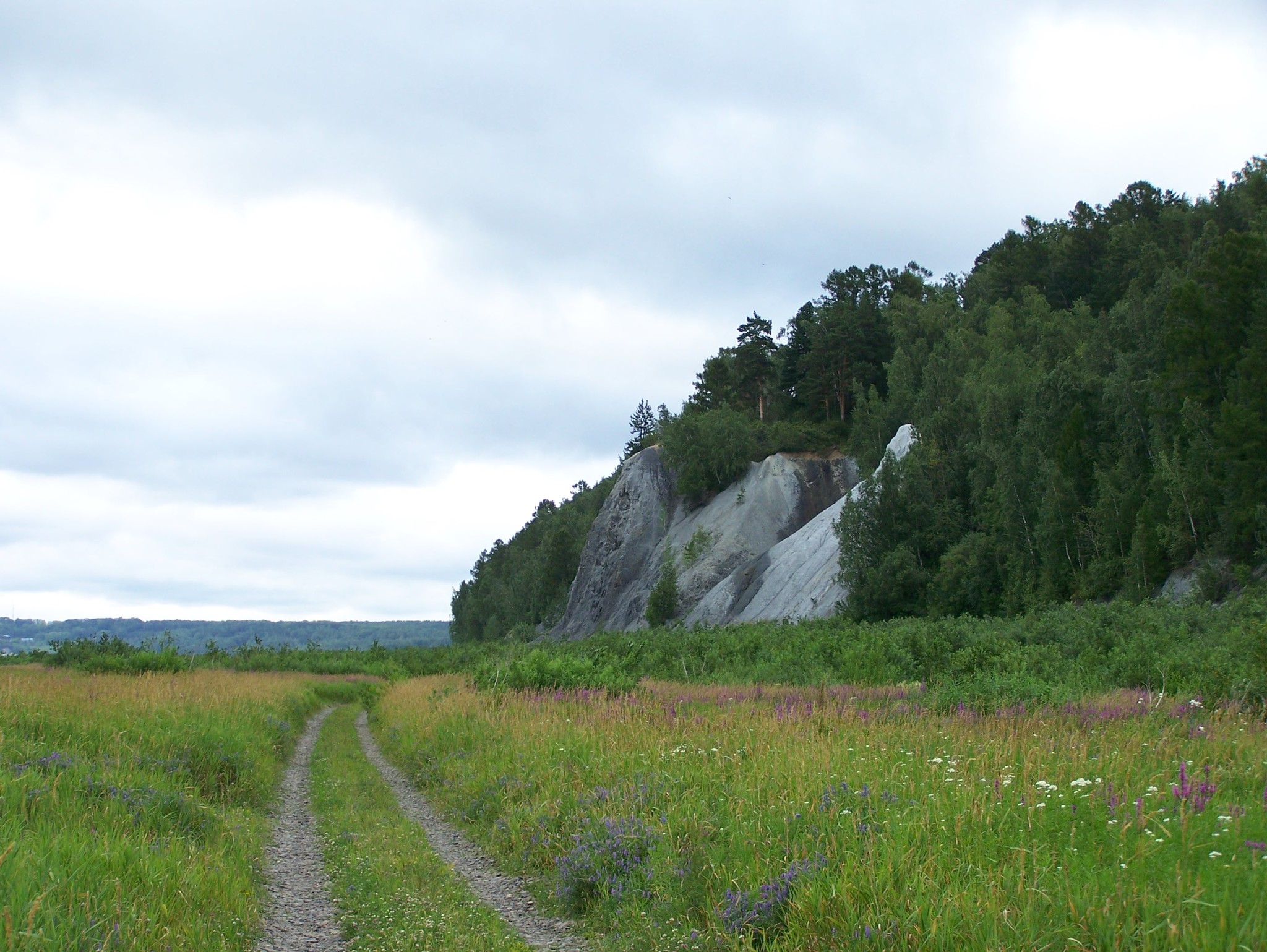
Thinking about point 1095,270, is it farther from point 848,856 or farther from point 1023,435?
point 848,856

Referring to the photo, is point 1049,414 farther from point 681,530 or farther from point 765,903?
point 765,903

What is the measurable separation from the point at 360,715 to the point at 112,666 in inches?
374

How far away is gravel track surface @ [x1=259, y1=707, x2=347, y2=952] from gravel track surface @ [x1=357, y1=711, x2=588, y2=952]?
1360mm

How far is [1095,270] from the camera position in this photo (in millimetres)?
83125

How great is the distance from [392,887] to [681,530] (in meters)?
73.0

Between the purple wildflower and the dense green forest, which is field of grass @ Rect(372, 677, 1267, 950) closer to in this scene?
the purple wildflower

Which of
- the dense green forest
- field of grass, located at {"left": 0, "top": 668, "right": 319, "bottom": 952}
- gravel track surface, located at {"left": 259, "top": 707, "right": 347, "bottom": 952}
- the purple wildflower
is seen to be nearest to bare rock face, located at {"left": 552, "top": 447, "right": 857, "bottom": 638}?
the dense green forest

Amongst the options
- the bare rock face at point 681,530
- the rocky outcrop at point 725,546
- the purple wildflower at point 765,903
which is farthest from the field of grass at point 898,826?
the bare rock face at point 681,530

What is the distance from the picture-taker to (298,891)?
29.5ft

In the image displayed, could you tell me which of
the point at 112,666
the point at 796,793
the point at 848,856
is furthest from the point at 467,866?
the point at 112,666

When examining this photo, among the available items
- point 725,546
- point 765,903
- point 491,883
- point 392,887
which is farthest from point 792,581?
point 765,903

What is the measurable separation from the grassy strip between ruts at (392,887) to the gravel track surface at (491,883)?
0.17m

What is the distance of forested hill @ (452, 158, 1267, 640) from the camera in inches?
1655

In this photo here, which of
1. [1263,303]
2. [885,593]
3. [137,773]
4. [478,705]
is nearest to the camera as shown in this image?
[137,773]
